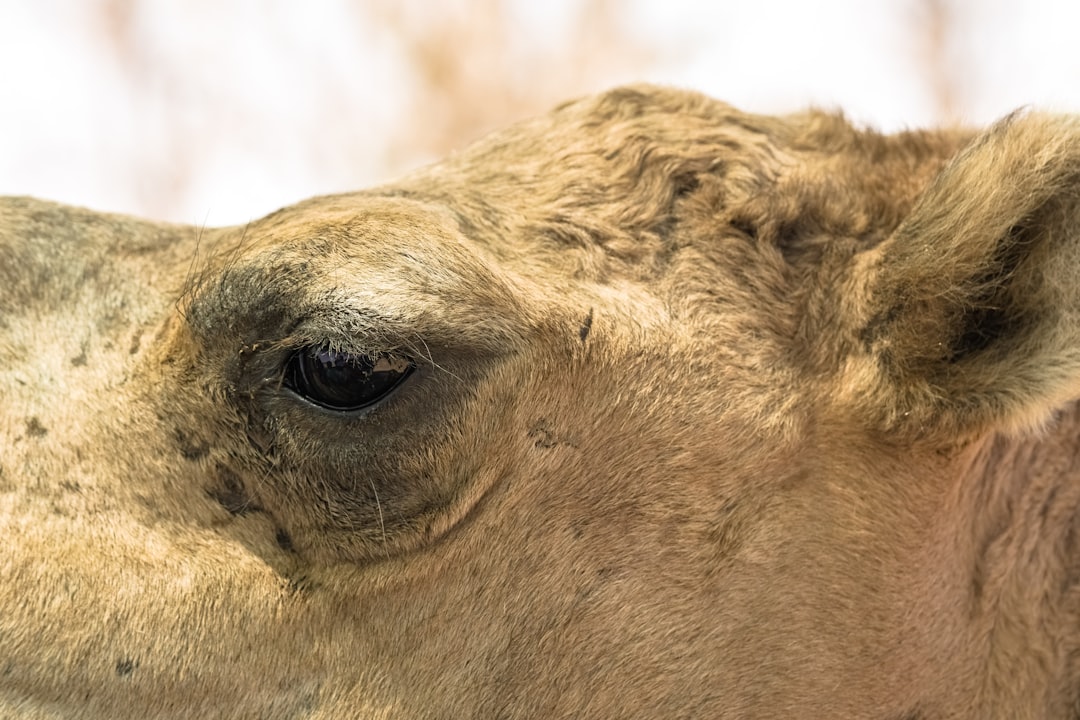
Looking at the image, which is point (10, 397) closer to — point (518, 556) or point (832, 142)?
point (518, 556)

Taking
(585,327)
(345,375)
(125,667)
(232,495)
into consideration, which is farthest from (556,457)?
(125,667)

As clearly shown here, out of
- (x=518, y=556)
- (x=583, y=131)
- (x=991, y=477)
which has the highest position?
(x=583, y=131)

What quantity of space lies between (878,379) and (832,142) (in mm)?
618

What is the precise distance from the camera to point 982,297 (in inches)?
65.9

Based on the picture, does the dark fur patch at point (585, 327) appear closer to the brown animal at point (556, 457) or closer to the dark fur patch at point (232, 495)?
the brown animal at point (556, 457)

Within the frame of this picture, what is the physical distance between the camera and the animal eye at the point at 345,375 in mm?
1537

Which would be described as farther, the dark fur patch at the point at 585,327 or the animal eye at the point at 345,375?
the dark fur patch at the point at 585,327

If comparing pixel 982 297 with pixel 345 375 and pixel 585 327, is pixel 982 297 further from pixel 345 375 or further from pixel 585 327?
pixel 345 375

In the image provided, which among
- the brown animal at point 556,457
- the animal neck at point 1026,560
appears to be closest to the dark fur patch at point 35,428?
the brown animal at point 556,457

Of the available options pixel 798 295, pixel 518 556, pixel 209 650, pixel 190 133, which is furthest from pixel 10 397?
pixel 190 133

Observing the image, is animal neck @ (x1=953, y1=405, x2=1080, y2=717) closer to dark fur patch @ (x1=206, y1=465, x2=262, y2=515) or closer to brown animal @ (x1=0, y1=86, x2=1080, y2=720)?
brown animal @ (x1=0, y1=86, x2=1080, y2=720)

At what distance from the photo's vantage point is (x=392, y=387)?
1.55m

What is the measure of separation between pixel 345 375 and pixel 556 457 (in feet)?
1.22

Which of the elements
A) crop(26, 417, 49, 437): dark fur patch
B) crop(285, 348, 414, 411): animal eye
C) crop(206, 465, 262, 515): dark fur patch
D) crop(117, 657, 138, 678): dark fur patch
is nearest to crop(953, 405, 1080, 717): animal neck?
crop(285, 348, 414, 411): animal eye
